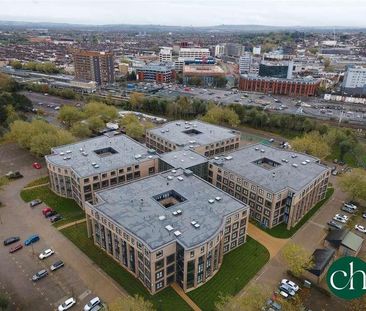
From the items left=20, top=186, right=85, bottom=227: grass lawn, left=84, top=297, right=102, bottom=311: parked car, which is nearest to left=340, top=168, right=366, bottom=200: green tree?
left=84, top=297, right=102, bottom=311: parked car

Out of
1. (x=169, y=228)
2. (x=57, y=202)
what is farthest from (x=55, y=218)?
(x=169, y=228)

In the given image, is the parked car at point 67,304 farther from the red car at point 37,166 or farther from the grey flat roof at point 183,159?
the red car at point 37,166

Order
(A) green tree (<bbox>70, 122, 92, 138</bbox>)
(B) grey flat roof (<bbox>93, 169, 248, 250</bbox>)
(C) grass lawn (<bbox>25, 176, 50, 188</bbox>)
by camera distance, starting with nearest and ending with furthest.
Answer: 1. (B) grey flat roof (<bbox>93, 169, 248, 250</bbox>)
2. (C) grass lawn (<bbox>25, 176, 50, 188</bbox>)
3. (A) green tree (<bbox>70, 122, 92, 138</bbox>)

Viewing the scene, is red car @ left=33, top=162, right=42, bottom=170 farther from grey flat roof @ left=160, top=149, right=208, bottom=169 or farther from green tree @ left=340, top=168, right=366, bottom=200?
green tree @ left=340, top=168, right=366, bottom=200

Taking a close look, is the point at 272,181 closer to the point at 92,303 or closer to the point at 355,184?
the point at 355,184

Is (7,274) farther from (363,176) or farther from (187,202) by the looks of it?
(363,176)

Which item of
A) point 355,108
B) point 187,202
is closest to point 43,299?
point 187,202

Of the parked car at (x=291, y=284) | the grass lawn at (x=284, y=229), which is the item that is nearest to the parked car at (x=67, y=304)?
the parked car at (x=291, y=284)
